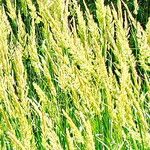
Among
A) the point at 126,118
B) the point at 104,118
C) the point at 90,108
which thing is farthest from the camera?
the point at 104,118

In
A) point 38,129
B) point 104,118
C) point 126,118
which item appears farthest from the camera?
point 38,129

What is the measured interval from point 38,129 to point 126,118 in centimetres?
75

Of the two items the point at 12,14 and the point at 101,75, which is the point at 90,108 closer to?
the point at 101,75

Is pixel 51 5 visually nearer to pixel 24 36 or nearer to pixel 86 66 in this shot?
pixel 24 36

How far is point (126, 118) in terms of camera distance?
1.50 meters

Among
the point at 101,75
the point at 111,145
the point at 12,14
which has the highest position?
the point at 12,14

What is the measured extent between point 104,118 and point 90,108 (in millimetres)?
278

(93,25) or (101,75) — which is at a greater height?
(93,25)

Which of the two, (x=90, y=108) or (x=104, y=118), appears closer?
(x=90, y=108)

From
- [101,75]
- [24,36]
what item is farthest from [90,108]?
[24,36]

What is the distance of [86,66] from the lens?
1718 mm

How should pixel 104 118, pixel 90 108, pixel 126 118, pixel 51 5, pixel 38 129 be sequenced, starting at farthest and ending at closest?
pixel 51 5
pixel 38 129
pixel 104 118
pixel 90 108
pixel 126 118

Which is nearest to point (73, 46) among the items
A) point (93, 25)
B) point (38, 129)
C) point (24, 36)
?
point (93, 25)

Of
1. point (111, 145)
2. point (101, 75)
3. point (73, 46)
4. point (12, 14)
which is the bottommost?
point (111, 145)
